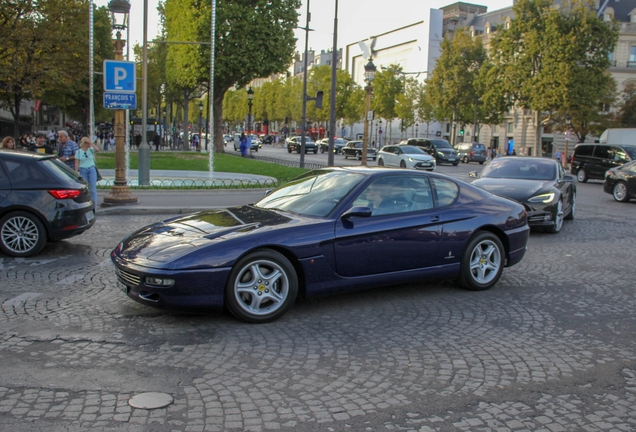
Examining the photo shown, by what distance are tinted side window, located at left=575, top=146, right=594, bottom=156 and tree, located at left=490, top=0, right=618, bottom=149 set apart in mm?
17435

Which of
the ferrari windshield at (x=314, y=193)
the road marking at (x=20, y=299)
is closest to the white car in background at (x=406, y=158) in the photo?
the ferrari windshield at (x=314, y=193)

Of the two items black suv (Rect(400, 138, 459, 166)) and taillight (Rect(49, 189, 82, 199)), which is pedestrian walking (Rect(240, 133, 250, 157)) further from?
taillight (Rect(49, 189, 82, 199))

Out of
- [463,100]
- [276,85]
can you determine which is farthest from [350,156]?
[276,85]

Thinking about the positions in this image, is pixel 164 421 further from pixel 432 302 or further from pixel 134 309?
pixel 432 302

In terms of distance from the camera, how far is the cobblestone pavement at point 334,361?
383cm

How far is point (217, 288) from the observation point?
543 cm

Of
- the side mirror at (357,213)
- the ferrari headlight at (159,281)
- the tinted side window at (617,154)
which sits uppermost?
the tinted side window at (617,154)

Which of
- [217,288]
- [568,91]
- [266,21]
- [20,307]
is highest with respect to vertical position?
[266,21]

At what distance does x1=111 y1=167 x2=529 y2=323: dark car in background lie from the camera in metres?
5.45

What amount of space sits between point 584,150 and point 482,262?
26.1 meters

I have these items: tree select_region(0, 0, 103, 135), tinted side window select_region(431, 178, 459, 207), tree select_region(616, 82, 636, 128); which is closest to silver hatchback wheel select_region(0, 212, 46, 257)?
tinted side window select_region(431, 178, 459, 207)

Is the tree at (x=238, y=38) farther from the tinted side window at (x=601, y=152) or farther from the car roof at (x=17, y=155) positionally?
the car roof at (x=17, y=155)

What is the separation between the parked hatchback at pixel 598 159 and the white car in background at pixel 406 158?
8.15 m

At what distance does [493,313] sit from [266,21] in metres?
36.1
